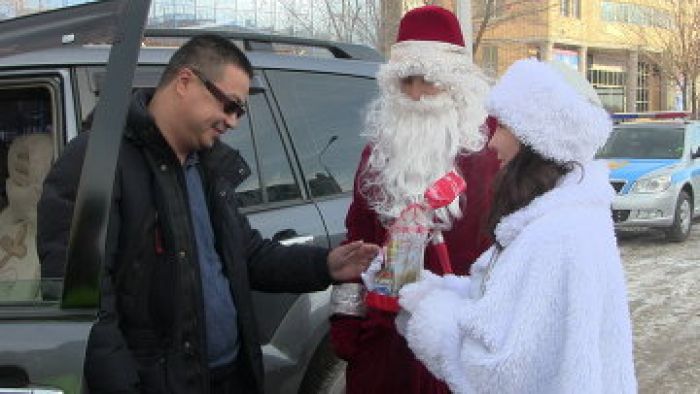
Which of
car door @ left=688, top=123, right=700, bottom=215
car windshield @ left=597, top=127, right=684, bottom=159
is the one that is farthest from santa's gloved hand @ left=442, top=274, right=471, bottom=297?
car door @ left=688, top=123, right=700, bottom=215

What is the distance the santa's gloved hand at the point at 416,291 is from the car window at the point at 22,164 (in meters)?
1.45

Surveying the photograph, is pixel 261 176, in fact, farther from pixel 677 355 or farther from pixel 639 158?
pixel 639 158

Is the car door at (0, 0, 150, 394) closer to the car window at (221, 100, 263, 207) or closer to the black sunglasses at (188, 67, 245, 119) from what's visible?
the black sunglasses at (188, 67, 245, 119)

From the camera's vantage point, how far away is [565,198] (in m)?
1.89

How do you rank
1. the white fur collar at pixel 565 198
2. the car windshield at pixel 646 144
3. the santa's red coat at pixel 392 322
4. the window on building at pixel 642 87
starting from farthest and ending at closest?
the window on building at pixel 642 87 < the car windshield at pixel 646 144 < the santa's red coat at pixel 392 322 < the white fur collar at pixel 565 198

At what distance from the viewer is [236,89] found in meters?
2.28

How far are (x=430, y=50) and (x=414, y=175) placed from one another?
0.44 meters

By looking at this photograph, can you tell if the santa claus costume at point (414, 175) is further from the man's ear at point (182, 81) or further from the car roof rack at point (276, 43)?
the car roof rack at point (276, 43)

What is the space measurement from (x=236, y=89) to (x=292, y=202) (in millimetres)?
1031

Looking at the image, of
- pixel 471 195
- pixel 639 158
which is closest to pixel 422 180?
pixel 471 195

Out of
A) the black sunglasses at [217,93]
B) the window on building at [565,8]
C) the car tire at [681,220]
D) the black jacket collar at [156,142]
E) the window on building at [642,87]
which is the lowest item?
the car tire at [681,220]

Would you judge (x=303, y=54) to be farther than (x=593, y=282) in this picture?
Yes

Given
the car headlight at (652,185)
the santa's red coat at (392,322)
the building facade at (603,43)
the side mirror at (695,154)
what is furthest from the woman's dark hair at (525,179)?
the building facade at (603,43)

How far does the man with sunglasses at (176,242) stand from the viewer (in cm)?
199
